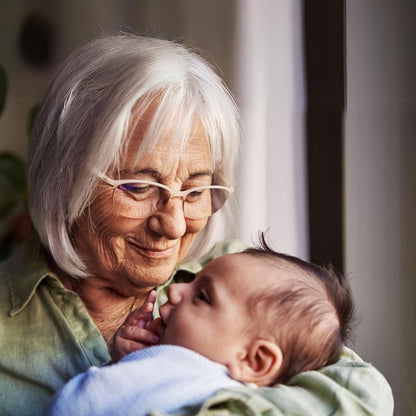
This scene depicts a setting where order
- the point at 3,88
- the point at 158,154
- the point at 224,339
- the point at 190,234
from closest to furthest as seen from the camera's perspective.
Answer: the point at 224,339, the point at 158,154, the point at 190,234, the point at 3,88

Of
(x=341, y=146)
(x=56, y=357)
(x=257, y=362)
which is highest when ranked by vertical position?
(x=341, y=146)

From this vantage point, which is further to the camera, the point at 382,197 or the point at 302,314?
the point at 382,197

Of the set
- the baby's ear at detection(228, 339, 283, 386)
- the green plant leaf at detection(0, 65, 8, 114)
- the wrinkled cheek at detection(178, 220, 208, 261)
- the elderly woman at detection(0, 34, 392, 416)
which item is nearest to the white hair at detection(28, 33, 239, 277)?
the elderly woman at detection(0, 34, 392, 416)

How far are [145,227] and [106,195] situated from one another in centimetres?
10

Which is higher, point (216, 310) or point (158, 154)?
point (158, 154)

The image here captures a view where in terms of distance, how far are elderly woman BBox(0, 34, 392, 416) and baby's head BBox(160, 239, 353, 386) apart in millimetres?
178

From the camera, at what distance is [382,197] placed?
4.99ft

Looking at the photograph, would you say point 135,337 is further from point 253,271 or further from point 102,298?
point 102,298

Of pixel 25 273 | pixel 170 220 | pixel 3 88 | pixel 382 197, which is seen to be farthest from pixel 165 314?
pixel 3 88

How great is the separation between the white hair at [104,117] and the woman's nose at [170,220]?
12cm

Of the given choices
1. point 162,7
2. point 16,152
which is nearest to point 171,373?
point 162,7

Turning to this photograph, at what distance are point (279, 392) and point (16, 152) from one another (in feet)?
5.31

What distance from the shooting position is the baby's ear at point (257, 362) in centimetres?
108

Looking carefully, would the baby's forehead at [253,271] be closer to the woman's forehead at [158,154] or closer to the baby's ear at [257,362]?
the baby's ear at [257,362]
